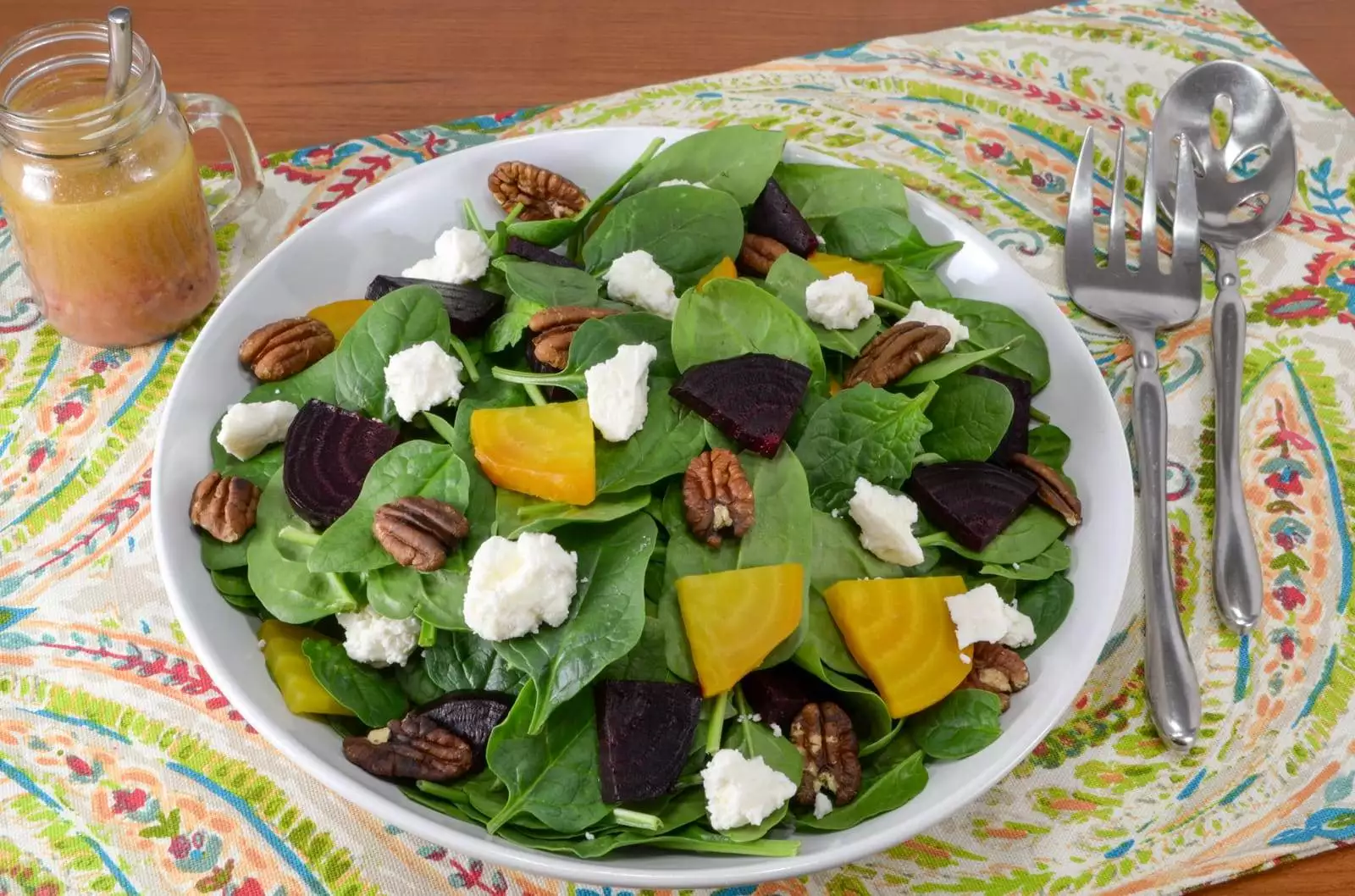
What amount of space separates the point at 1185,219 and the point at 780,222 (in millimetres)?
717

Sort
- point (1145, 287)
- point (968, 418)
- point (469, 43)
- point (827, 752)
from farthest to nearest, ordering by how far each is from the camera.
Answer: point (469, 43) → point (1145, 287) → point (968, 418) → point (827, 752)

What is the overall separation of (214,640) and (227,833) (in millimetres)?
265

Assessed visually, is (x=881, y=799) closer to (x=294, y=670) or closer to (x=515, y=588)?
Result: (x=515, y=588)

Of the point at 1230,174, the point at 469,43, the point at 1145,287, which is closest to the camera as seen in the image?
the point at 1145,287

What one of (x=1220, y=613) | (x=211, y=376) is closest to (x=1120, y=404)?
(x=1220, y=613)

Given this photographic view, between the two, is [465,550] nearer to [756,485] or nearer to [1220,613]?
[756,485]

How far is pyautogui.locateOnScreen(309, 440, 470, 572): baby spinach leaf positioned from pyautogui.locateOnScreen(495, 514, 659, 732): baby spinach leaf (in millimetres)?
132

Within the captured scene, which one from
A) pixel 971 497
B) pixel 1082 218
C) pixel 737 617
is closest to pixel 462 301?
pixel 737 617

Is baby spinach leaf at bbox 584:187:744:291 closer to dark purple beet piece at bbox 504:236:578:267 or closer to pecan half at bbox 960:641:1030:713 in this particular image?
dark purple beet piece at bbox 504:236:578:267

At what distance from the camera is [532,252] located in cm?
154

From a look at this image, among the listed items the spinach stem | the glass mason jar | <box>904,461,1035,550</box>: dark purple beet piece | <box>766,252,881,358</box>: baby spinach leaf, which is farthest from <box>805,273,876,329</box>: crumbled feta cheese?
the glass mason jar

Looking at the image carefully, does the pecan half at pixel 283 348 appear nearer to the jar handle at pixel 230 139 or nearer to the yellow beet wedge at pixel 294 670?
the yellow beet wedge at pixel 294 670

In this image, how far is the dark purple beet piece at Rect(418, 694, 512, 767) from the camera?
A: 1151 mm

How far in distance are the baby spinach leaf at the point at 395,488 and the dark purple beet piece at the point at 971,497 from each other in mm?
527
